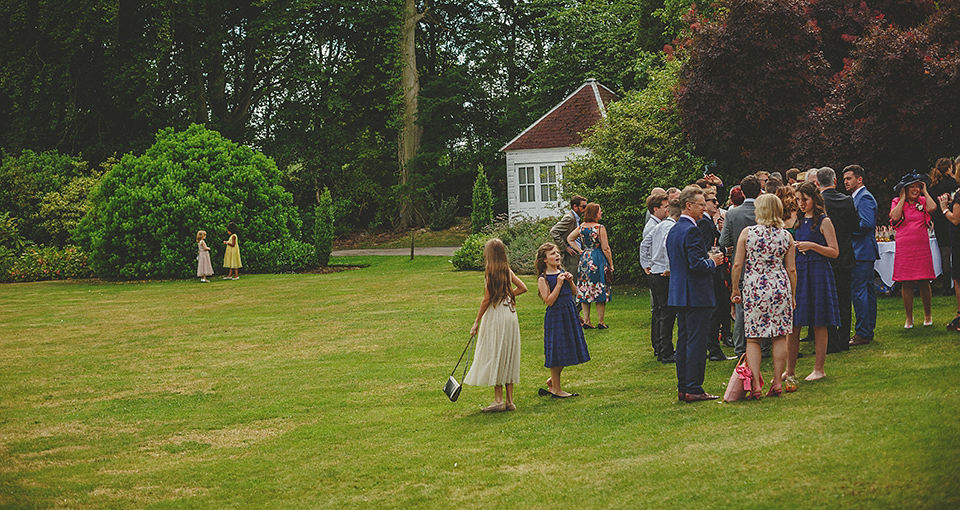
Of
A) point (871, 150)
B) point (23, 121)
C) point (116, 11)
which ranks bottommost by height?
point (871, 150)

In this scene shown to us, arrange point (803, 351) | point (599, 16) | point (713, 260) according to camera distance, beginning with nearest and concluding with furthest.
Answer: point (713, 260) < point (803, 351) < point (599, 16)

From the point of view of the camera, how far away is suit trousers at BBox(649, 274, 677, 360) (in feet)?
34.2

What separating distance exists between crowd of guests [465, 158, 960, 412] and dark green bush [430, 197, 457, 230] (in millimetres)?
32385

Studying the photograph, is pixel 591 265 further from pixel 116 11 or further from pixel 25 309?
pixel 116 11

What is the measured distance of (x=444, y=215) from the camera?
142ft

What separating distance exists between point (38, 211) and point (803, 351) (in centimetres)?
2957

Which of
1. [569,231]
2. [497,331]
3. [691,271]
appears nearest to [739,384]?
[691,271]

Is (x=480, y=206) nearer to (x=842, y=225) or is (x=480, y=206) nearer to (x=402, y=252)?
(x=402, y=252)

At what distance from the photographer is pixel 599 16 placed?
38719mm

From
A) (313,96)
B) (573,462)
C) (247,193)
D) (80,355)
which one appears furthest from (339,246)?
(573,462)

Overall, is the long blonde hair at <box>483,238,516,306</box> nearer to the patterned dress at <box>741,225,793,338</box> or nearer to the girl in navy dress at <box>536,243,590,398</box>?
the girl in navy dress at <box>536,243,590,398</box>

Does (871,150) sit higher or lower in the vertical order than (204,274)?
higher

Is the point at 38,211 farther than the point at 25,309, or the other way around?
the point at 38,211

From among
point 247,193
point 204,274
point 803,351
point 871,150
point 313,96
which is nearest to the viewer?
point 803,351
